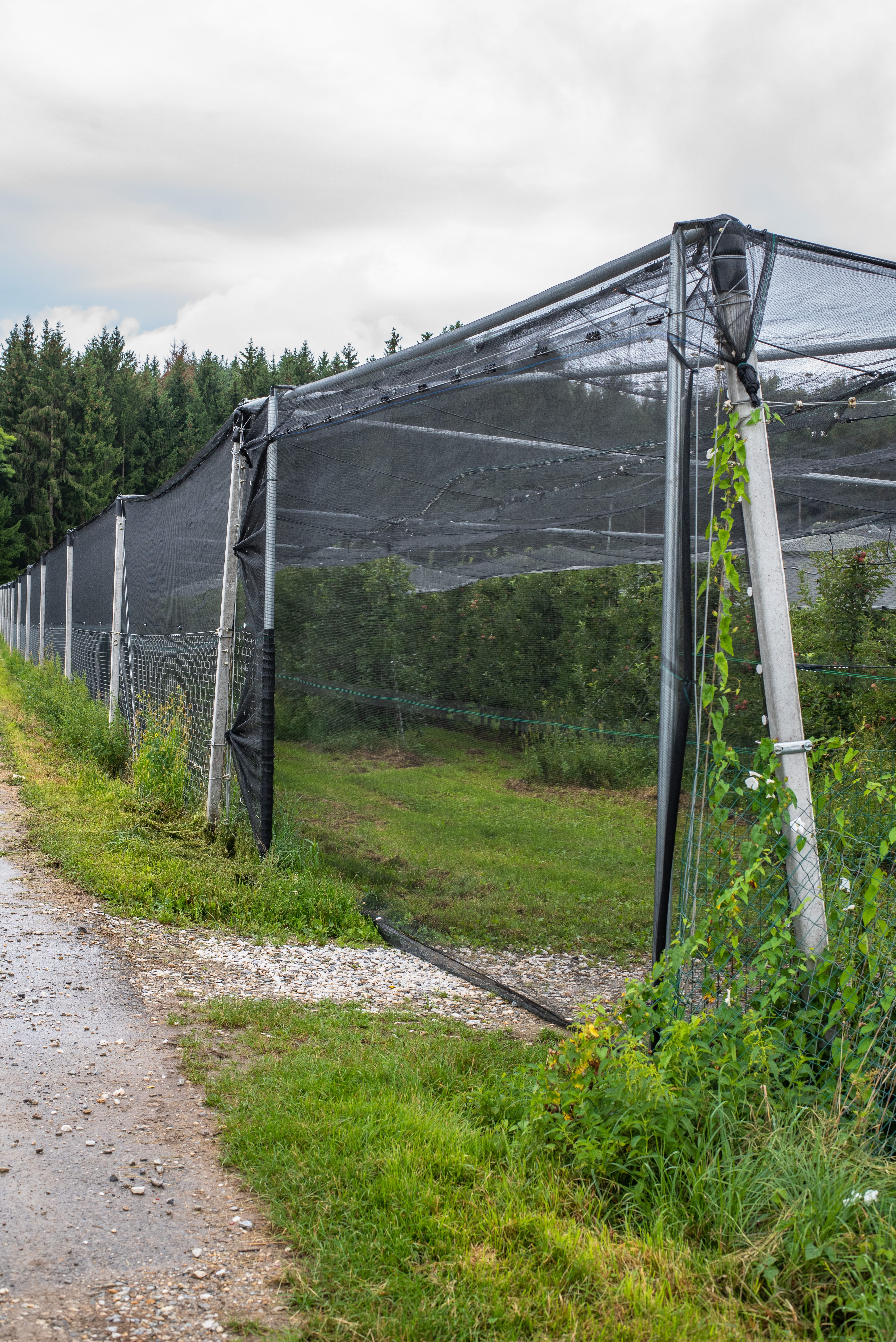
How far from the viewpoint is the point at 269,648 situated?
19.3 feet

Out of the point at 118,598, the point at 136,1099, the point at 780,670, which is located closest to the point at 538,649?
the point at 780,670

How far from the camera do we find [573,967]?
429cm

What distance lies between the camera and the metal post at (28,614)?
20688mm

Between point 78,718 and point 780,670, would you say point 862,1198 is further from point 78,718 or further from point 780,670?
point 78,718

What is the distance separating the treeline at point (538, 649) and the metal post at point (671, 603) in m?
0.49

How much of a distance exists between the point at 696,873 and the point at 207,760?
14.9ft

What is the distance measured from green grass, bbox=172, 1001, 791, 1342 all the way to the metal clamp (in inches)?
48.5

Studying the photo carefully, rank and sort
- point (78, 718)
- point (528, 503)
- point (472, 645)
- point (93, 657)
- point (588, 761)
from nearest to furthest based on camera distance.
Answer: point (588, 761) < point (472, 645) < point (528, 503) < point (78, 718) < point (93, 657)

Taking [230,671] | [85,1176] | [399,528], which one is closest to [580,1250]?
[85,1176]

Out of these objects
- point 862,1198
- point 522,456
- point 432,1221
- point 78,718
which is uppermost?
point 522,456

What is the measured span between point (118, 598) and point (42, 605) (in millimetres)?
8938

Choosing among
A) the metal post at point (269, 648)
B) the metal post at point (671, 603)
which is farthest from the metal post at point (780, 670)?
the metal post at point (269, 648)

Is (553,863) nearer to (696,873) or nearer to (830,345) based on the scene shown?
(696,873)

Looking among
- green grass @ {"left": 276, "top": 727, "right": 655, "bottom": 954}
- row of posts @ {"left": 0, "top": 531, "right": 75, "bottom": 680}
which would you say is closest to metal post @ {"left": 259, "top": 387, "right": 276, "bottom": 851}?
green grass @ {"left": 276, "top": 727, "right": 655, "bottom": 954}
